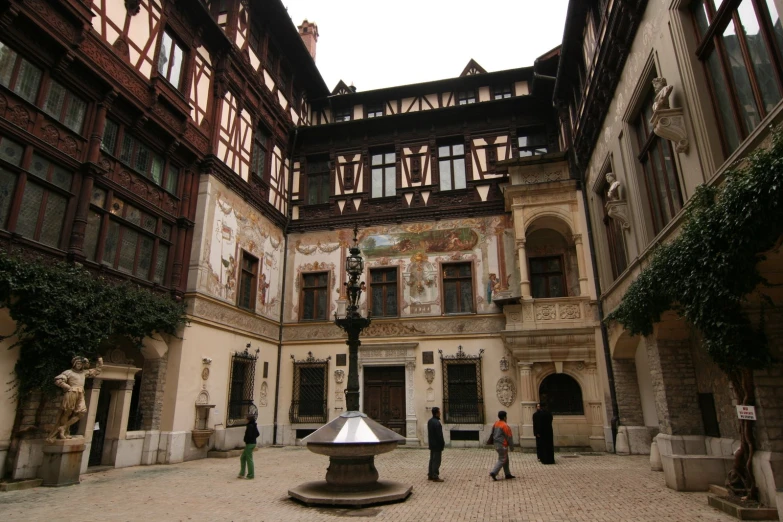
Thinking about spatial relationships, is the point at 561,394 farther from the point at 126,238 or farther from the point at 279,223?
the point at 126,238

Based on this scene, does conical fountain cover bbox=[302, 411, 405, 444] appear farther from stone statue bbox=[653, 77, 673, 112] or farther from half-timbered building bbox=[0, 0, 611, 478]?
stone statue bbox=[653, 77, 673, 112]

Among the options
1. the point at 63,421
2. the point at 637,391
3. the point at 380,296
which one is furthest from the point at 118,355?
the point at 637,391

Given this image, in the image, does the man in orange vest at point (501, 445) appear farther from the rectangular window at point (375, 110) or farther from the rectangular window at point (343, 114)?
the rectangular window at point (343, 114)

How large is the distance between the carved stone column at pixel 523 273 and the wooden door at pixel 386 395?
4.99 m

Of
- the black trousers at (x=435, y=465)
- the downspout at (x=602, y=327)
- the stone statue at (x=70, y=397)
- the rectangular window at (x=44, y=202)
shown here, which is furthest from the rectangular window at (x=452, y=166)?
A: the stone statue at (x=70, y=397)

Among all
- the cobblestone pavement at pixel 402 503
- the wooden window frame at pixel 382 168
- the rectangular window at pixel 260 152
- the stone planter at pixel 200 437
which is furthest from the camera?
the wooden window frame at pixel 382 168

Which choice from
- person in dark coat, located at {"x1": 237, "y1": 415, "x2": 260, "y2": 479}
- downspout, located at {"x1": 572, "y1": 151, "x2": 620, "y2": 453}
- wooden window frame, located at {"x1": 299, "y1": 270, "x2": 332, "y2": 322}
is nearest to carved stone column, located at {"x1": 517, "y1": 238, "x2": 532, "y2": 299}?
downspout, located at {"x1": 572, "y1": 151, "x2": 620, "y2": 453}

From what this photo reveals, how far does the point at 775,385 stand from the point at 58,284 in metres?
12.1

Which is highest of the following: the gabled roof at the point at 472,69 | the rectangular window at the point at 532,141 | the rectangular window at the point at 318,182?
the gabled roof at the point at 472,69

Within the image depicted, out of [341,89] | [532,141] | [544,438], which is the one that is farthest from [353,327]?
[341,89]

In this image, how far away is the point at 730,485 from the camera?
6.94 m

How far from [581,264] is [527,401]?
4.73 meters

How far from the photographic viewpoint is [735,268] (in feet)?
20.7

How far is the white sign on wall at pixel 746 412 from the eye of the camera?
6.63 m
